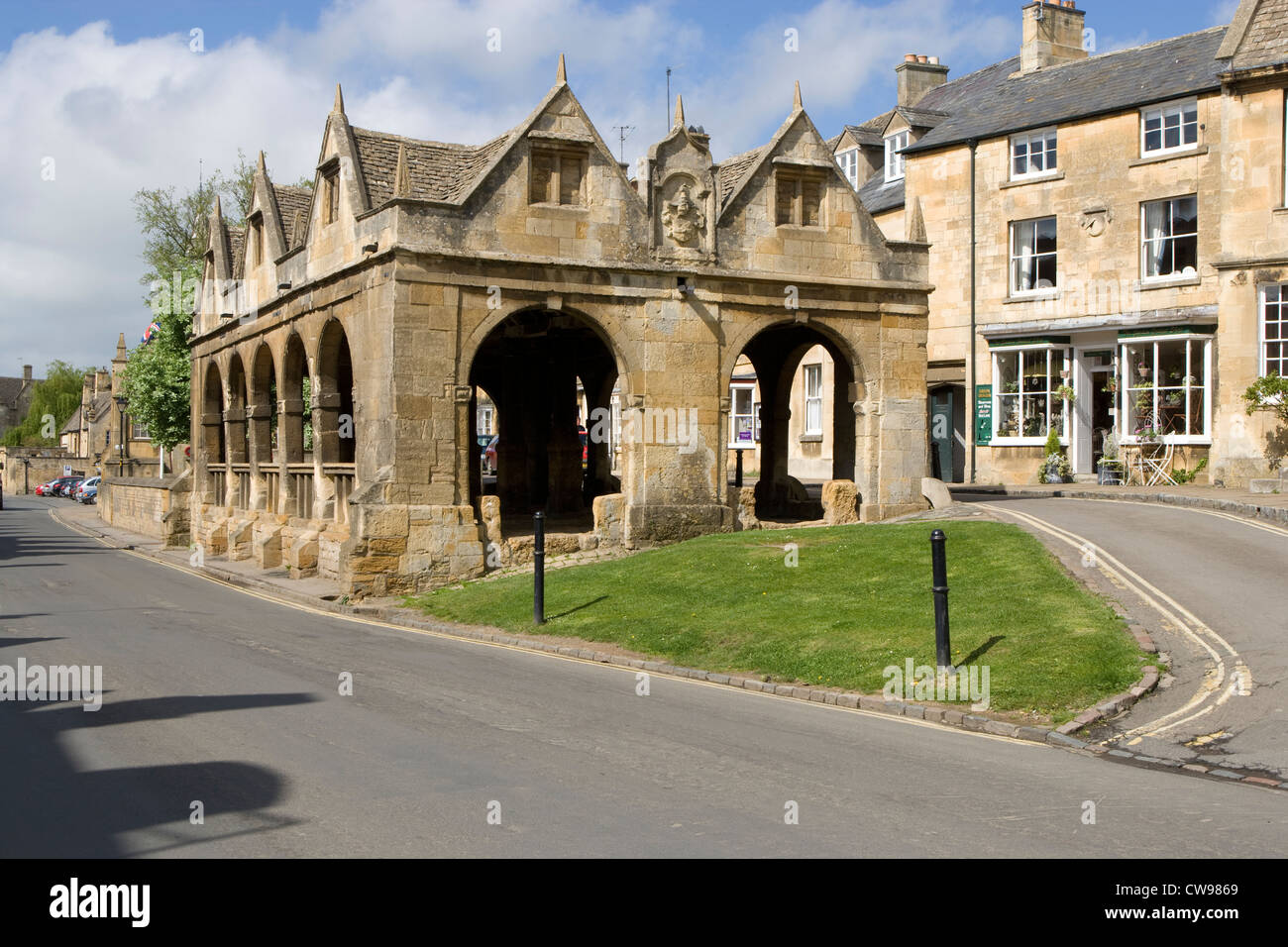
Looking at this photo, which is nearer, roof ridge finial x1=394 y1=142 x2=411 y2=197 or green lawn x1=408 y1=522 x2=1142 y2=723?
green lawn x1=408 y1=522 x2=1142 y2=723

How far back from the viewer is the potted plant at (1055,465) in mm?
32500

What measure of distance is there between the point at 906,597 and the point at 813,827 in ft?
26.6

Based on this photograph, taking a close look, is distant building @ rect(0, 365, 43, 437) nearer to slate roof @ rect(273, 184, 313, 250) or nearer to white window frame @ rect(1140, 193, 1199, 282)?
slate roof @ rect(273, 184, 313, 250)

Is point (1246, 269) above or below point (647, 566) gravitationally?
above

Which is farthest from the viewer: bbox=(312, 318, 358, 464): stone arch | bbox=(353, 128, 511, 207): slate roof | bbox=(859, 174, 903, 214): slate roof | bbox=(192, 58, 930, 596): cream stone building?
bbox=(859, 174, 903, 214): slate roof

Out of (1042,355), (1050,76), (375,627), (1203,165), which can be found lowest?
(375,627)

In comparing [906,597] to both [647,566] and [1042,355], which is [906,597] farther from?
[1042,355]

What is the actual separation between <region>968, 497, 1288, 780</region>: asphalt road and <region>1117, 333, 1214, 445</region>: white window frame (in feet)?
33.2

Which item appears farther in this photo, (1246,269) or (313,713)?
(1246,269)

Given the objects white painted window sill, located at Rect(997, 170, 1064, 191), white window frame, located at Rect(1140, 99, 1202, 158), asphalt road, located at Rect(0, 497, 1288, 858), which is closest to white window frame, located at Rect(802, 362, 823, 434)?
white painted window sill, located at Rect(997, 170, 1064, 191)

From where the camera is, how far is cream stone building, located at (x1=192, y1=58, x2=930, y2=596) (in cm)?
2030

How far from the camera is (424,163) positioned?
909 inches
